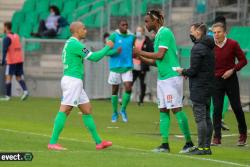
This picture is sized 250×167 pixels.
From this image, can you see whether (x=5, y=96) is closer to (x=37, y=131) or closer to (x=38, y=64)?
(x=38, y=64)

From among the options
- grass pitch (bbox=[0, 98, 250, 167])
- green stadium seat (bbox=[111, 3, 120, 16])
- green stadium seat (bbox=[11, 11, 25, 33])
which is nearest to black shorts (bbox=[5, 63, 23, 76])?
grass pitch (bbox=[0, 98, 250, 167])

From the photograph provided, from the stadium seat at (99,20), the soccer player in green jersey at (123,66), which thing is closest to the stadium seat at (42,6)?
the stadium seat at (99,20)

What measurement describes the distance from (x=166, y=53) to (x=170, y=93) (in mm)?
639

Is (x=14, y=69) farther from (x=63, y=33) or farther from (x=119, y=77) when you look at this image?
(x=119, y=77)

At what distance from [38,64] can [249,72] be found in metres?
8.69

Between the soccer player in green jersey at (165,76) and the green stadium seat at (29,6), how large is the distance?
2144 centimetres

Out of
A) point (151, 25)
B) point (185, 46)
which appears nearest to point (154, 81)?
point (185, 46)

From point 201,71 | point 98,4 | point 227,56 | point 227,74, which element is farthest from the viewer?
point 98,4

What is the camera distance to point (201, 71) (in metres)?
14.5

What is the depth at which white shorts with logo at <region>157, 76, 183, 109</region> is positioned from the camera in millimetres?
14625

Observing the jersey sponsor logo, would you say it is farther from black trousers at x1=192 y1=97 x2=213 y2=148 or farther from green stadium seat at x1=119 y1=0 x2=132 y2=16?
green stadium seat at x1=119 y1=0 x2=132 y2=16

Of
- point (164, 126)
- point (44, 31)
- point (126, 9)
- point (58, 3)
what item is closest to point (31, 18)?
point (58, 3)

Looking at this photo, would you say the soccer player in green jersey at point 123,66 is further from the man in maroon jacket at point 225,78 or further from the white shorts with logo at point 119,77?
the man in maroon jacket at point 225,78

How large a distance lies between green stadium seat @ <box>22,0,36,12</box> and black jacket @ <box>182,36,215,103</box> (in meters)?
21.9
